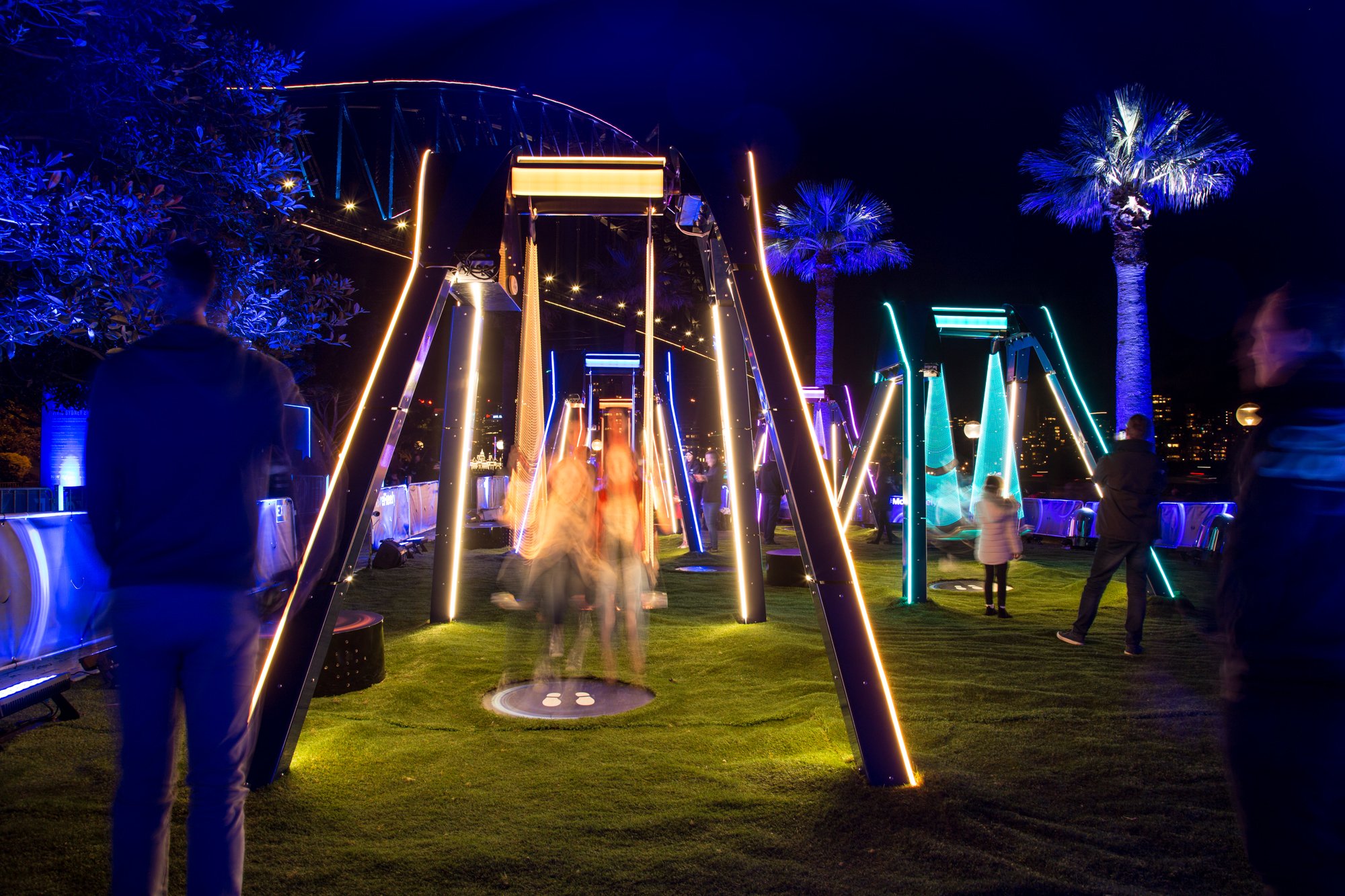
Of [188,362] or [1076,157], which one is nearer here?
[188,362]

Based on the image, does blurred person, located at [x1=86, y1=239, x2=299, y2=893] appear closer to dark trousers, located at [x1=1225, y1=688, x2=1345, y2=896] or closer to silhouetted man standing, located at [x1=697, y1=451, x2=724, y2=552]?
dark trousers, located at [x1=1225, y1=688, x2=1345, y2=896]

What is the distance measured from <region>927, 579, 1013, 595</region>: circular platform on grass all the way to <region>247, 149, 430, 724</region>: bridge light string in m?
8.47

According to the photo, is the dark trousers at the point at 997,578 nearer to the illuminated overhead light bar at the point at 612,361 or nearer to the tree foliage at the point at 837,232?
the illuminated overhead light bar at the point at 612,361

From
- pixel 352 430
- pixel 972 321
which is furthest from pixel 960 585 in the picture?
pixel 352 430

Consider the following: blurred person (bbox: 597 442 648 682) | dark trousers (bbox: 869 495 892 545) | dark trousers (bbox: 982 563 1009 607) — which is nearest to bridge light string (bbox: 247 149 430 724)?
blurred person (bbox: 597 442 648 682)

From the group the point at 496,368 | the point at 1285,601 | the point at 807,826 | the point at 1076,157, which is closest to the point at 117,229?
the point at 807,826

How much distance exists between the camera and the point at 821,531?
409cm

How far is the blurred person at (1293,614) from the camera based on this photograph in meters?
1.85

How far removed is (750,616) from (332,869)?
18.0 ft

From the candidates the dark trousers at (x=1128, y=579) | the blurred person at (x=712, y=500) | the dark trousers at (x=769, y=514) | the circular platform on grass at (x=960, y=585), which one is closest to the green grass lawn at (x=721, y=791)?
the dark trousers at (x=1128, y=579)

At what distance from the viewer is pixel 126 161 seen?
340 inches

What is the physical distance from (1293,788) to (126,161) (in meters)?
10.9

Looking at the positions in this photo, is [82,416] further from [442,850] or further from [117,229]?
[442,850]

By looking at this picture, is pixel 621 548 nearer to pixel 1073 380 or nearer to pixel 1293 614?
pixel 1293 614
